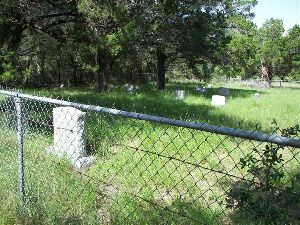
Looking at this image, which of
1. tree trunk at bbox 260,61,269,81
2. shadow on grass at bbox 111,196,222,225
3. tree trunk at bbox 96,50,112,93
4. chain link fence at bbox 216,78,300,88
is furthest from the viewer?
tree trunk at bbox 260,61,269,81

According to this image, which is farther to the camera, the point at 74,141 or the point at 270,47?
the point at 270,47

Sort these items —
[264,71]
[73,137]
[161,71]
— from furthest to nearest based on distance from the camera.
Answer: [264,71]
[161,71]
[73,137]

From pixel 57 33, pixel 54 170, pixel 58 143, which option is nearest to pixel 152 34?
pixel 57 33

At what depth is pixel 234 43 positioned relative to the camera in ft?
127

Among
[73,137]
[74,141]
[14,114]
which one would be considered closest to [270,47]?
[73,137]

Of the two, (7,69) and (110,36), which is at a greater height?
(110,36)

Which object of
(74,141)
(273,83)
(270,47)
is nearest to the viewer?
(74,141)

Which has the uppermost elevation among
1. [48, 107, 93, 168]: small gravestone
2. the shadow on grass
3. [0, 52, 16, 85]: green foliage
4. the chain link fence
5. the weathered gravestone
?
[0, 52, 16, 85]: green foliage

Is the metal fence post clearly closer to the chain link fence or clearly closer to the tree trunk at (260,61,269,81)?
the chain link fence

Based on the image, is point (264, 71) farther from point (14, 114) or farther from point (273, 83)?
point (14, 114)

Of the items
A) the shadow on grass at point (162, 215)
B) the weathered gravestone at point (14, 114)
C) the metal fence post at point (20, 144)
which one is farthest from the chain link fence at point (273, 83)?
the metal fence post at point (20, 144)

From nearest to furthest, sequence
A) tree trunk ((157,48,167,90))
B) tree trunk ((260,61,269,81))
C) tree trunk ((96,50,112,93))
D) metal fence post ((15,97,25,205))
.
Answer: metal fence post ((15,97,25,205)) → tree trunk ((96,50,112,93)) → tree trunk ((157,48,167,90)) → tree trunk ((260,61,269,81))

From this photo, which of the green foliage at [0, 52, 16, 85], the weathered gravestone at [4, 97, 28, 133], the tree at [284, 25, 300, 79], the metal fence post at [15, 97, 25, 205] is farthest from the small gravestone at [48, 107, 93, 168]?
the tree at [284, 25, 300, 79]

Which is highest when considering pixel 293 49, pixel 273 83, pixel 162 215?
pixel 293 49
